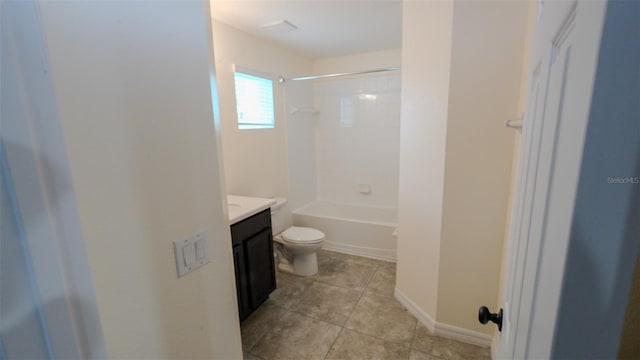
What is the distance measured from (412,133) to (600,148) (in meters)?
1.74

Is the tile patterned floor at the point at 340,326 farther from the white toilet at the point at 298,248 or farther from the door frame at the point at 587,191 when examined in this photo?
the door frame at the point at 587,191

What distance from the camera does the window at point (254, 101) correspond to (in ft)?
8.77

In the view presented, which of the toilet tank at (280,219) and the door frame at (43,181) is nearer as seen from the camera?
the door frame at (43,181)

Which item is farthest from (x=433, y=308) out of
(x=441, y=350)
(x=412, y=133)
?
Answer: (x=412, y=133)

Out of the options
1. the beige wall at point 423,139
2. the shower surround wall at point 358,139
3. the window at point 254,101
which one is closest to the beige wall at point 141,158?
the beige wall at point 423,139

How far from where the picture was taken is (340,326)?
79.1 inches

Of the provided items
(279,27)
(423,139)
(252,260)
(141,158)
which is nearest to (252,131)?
(279,27)

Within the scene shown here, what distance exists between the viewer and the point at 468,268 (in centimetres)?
173

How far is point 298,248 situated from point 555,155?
7.79ft

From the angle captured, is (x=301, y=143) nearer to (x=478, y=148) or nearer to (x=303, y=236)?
(x=303, y=236)

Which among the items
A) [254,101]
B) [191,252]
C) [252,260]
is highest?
[254,101]

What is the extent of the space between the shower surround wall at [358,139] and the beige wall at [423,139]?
1.52 m

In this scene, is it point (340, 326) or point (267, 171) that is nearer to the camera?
point (340, 326)

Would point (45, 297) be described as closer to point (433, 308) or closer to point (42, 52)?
point (42, 52)
